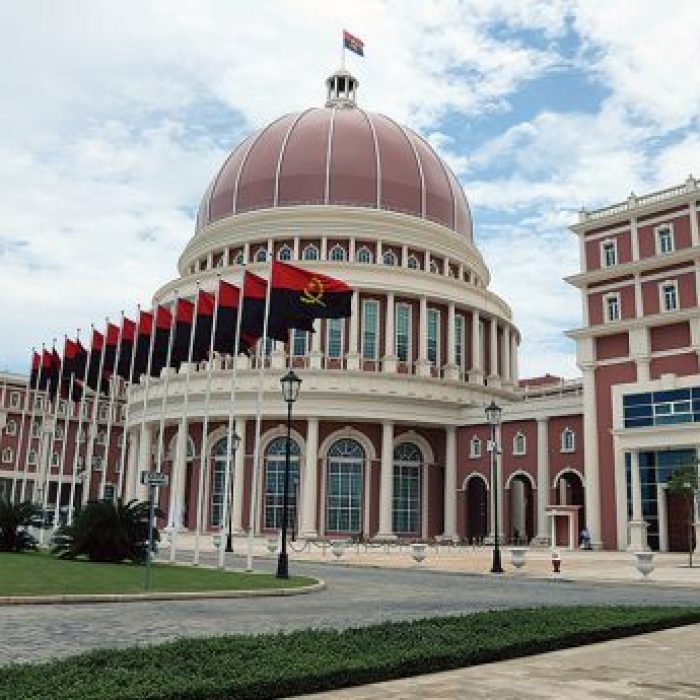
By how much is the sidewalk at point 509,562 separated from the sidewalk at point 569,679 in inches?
624

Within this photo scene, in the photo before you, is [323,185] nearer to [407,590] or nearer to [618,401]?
[618,401]

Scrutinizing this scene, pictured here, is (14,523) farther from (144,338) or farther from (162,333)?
(144,338)

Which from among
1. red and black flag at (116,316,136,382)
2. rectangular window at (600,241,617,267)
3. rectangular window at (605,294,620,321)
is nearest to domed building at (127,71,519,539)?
red and black flag at (116,316,136,382)

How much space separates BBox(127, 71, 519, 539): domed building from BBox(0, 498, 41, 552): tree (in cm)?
2198

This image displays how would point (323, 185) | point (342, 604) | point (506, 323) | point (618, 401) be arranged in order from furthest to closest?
point (506, 323)
point (323, 185)
point (618, 401)
point (342, 604)

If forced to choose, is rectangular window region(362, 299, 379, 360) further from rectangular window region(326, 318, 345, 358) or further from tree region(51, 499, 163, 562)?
tree region(51, 499, 163, 562)

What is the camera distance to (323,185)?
6600cm

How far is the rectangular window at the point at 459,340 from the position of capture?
6531 centimetres

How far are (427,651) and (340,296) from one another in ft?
67.9

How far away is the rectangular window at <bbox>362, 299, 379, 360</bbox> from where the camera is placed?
61.5 metres

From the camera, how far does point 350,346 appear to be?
60.5 m

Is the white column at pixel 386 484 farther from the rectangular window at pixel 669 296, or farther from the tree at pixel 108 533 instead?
the tree at pixel 108 533

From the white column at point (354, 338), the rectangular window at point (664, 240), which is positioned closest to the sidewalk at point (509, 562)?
the white column at point (354, 338)

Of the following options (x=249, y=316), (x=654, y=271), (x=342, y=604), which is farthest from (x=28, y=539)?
(x=654, y=271)
